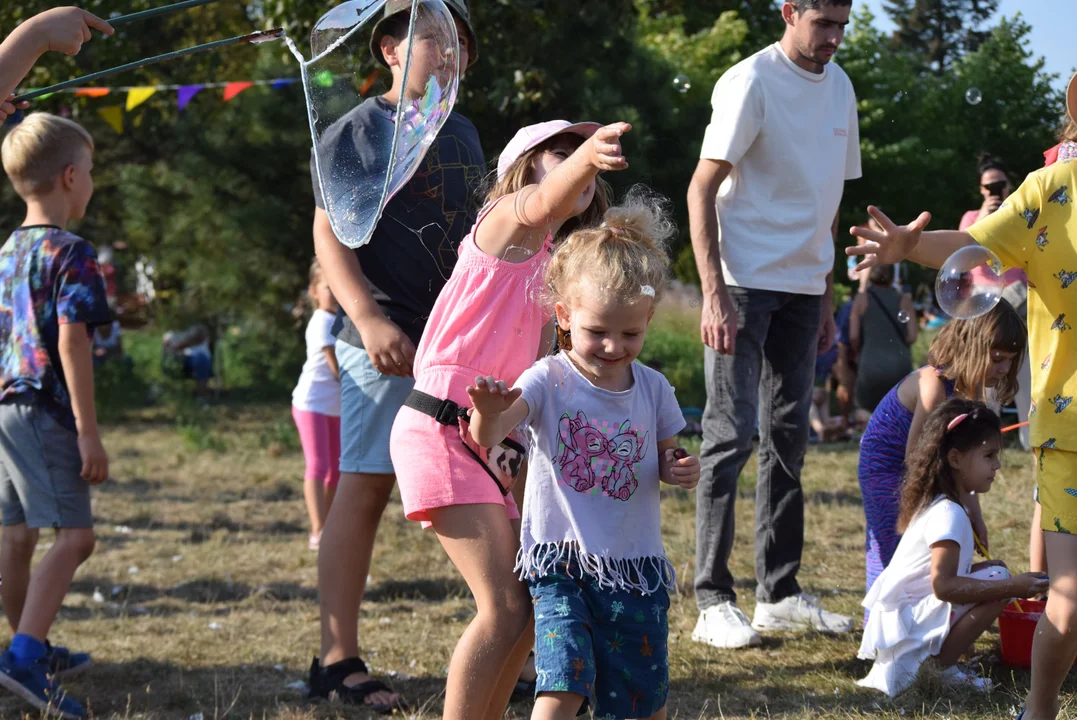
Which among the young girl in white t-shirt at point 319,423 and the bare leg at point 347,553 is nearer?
the bare leg at point 347,553

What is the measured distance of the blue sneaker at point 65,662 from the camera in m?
3.97

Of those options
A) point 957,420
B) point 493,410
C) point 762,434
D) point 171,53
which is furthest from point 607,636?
point 762,434

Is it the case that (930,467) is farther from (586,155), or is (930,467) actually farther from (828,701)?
(586,155)

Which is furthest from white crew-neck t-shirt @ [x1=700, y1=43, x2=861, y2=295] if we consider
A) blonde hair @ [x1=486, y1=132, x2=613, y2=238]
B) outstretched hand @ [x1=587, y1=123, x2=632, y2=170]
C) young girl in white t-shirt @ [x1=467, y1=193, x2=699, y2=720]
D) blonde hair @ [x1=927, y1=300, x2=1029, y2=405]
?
outstretched hand @ [x1=587, y1=123, x2=632, y2=170]

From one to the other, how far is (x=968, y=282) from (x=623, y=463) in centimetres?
98

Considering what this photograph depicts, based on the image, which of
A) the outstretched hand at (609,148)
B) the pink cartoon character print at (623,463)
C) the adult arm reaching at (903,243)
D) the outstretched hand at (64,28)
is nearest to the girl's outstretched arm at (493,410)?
the pink cartoon character print at (623,463)

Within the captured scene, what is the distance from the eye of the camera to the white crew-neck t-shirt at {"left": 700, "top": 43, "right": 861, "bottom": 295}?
400 centimetres

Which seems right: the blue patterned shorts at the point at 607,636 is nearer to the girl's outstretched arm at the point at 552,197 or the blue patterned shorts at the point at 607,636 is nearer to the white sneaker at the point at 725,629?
the girl's outstretched arm at the point at 552,197

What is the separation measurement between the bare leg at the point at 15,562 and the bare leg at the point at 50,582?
0.17 meters

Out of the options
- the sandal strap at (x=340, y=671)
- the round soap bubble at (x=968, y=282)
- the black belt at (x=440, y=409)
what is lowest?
the sandal strap at (x=340, y=671)

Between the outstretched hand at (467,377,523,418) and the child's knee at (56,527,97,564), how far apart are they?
6.47 ft

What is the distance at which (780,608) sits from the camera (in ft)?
13.7

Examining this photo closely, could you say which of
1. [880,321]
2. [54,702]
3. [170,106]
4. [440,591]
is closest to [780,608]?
[440,591]

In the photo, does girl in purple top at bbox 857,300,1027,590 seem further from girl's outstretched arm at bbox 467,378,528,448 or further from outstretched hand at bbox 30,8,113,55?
outstretched hand at bbox 30,8,113,55
